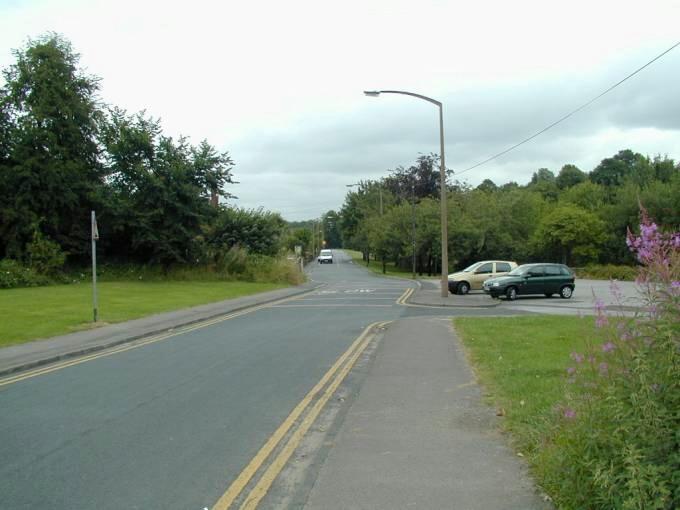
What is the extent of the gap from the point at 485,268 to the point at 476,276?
71 cm

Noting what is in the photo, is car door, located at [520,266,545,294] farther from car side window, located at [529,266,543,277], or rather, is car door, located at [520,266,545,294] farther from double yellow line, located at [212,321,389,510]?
double yellow line, located at [212,321,389,510]

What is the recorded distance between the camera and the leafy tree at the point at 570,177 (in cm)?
10162

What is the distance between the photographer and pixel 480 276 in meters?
31.0

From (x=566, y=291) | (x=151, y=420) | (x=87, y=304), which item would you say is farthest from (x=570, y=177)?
(x=151, y=420)

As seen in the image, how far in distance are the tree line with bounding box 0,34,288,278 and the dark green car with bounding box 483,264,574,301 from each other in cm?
2144

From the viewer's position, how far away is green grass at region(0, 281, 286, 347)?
659 inches

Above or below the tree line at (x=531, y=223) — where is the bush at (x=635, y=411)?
below

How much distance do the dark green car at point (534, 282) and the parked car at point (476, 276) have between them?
3.57 meters

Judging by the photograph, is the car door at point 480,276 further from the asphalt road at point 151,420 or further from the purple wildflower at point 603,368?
the purple wildflower at point 603,368

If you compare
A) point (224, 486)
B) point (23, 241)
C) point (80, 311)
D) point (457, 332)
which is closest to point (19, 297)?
point (80, 311)

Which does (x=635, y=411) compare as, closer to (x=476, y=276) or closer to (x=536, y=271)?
(x=536, y=271)

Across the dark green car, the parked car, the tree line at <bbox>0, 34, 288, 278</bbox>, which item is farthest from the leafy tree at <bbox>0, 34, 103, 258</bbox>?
the dark green car

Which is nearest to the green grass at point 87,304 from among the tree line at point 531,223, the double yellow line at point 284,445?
the double yellow line at point 284,445

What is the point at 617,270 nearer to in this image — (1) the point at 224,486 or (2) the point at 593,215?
(2) the point at 593,215
